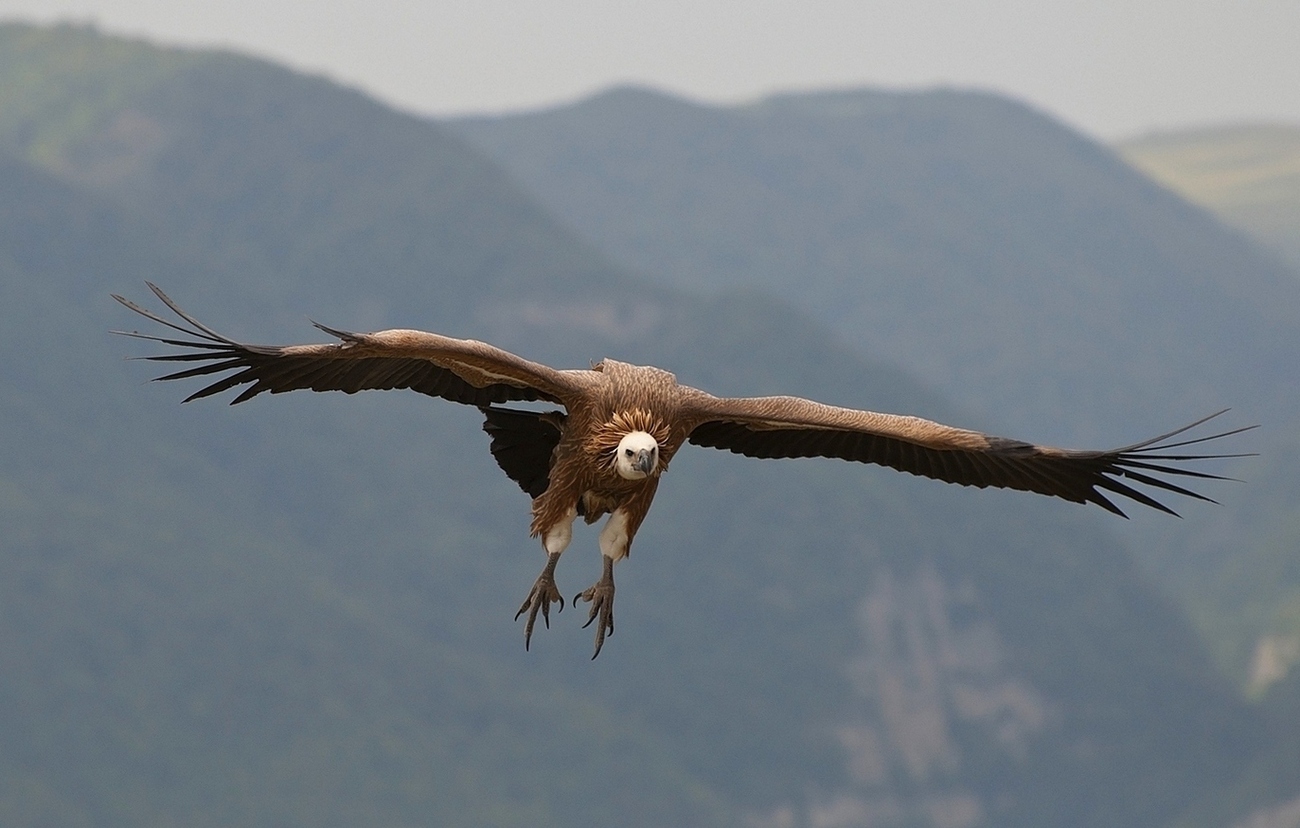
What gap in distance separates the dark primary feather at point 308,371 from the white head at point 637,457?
59.3 inches

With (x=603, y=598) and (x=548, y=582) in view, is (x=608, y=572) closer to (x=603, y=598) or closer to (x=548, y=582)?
(x=603, y=598)

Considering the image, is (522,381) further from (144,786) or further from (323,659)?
(323,659)

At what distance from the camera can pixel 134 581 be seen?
501 feet

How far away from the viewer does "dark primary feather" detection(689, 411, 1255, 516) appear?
51.1 ft

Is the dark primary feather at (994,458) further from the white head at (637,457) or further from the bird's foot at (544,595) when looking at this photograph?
the bird's foot at (544,595)

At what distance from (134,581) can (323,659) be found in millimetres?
14389

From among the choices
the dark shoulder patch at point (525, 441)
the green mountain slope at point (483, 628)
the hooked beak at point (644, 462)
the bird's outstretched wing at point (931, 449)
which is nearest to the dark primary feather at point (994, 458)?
the bird's outstretched wing at point (931, 449)

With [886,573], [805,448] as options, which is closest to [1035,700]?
[886,573]

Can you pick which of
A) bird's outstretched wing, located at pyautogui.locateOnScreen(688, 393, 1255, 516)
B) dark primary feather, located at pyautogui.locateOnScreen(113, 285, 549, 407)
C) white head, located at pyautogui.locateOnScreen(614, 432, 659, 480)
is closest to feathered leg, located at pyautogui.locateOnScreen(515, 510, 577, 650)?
white head, located at pyautogui.locateOnScreen(614, 432, 659, 480)

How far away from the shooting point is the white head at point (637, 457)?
14180mm

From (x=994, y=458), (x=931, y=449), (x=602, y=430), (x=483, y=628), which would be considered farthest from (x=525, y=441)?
(x=483, y=628)

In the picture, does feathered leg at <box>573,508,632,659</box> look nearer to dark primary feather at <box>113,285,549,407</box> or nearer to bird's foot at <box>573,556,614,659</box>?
bird's foot at <box>573,556,614,659</box>

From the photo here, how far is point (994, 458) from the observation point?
52.7 ft

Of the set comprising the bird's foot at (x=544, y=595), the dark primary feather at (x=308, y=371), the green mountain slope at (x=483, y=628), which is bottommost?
the bird's foot at (x=544, y=595)
